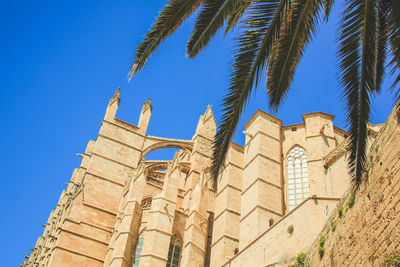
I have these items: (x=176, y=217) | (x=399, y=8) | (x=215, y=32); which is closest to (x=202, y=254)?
(x=176, y=217)

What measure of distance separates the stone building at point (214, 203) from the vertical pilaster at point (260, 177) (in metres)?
0.04

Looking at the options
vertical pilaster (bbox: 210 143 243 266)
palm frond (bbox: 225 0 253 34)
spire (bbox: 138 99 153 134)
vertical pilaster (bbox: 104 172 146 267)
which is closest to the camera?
palm frond (bbox: 225 0 253 34)

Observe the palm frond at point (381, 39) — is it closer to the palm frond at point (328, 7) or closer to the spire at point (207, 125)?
the palm frond at point (328, 7)

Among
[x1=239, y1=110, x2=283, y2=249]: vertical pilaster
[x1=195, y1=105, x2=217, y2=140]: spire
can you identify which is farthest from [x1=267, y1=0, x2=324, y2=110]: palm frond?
[x1=195, y1=105, x2=217, y2=140]: spire

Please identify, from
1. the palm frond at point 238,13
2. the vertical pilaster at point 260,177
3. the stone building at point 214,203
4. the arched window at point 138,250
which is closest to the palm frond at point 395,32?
the palm frond at point 238,13

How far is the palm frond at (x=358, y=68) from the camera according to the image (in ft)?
17.0

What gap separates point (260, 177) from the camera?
697 inches

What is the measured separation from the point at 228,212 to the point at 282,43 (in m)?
13.4

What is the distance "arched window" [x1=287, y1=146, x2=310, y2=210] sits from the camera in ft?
59.1

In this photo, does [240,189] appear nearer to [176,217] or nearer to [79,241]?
[176,217]

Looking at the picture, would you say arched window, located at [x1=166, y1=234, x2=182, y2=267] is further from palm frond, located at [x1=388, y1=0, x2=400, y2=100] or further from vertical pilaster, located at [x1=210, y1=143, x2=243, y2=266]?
palm frond, located at [x1=388, y1=0, x2=400, y2=100]

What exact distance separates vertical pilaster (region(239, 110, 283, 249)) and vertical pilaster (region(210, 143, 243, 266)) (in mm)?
994

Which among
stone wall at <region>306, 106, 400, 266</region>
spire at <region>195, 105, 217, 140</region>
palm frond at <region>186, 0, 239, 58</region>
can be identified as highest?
spire at <region>195, 105, 217, 140</region>

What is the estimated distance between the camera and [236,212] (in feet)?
61.9
